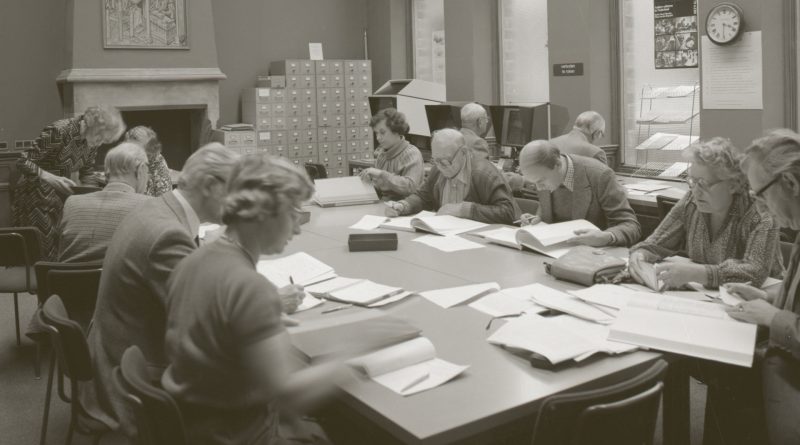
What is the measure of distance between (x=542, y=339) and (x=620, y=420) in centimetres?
46

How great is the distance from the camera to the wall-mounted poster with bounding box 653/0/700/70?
6.34 metres

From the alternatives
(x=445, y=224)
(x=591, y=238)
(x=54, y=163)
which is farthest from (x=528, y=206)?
(x=54, y=163)

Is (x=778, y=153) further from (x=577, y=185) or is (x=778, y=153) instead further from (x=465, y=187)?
(x=465, y=187)

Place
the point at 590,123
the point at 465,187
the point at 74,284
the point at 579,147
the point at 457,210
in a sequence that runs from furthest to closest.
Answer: the point at 590,123 < the point at 579,147 < the point at 465,187 < the point at 457,210 < the point at 74,284

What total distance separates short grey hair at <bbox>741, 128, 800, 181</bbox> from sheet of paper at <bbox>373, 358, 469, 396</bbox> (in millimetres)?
1120

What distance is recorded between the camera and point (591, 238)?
3.54 meters

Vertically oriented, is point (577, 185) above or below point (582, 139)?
below

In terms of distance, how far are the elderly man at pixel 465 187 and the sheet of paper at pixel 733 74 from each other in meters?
2.08

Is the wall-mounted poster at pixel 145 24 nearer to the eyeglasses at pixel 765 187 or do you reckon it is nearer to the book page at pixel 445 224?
the book page at pixel 445 224

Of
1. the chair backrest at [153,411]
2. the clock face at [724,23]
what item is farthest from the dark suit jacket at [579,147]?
the chair backrest at [153,411]

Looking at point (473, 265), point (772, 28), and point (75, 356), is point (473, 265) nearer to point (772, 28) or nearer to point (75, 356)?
point (75, 356)

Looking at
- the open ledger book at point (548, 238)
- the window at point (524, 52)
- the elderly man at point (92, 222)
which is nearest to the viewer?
the elderly man at point (92, 222)

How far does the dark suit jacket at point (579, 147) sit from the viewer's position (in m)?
5.87

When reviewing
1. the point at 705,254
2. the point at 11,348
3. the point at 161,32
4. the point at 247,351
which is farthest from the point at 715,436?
the point at 161,32
